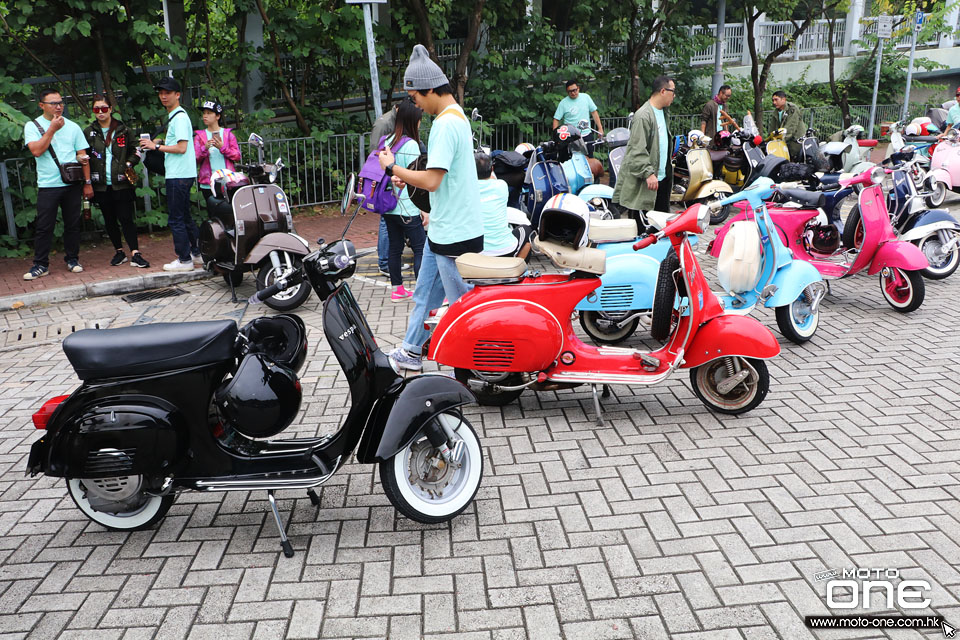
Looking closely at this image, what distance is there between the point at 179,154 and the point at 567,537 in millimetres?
6251

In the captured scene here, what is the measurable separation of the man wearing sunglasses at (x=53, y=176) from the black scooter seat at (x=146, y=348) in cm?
539

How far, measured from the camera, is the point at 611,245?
6023 millimetres

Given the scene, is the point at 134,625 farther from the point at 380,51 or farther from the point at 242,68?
the point at 380,51

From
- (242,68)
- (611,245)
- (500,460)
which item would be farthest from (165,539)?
(242,68)

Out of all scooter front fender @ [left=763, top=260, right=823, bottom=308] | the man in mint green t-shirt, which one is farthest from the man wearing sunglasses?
the man in mint green t-shirt

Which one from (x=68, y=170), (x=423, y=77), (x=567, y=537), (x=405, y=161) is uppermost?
(x=423, y=77)

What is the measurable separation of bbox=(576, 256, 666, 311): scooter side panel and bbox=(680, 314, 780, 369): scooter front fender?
95 centimetres

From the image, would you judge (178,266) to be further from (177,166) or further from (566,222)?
(566,222)

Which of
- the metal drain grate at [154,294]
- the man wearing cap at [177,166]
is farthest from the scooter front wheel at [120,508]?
the man wearing cap at [177,166]

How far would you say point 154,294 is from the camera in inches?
319

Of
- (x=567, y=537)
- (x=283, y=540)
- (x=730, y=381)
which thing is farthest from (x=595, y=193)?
(x=283, y=540)

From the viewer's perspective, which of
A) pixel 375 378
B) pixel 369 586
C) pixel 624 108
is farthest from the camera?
pixel 624 108

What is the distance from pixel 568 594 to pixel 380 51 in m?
11.6

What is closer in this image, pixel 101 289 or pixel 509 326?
pixel 509 326
